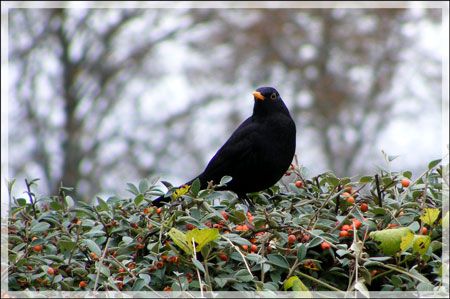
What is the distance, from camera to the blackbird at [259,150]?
4.06 m

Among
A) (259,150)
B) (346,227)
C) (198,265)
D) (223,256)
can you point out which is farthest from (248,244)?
(259,150)

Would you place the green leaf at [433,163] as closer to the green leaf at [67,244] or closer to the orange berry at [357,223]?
the orange berry at [357,223]

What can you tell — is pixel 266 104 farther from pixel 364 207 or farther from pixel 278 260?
pixel 278 260

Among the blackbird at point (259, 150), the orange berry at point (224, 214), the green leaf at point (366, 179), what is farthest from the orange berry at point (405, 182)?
the blackbird at point (259, 150)

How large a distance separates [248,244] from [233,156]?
189cm

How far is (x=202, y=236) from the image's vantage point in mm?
2271

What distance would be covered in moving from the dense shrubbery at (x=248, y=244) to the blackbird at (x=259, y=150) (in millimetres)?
1252

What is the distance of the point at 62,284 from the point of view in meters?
2.38

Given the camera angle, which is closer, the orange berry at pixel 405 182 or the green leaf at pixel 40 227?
the green leaf at pixel 40 227

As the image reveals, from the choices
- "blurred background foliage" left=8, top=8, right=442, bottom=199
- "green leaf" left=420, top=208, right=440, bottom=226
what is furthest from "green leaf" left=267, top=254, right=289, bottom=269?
"blurred background foliage" left=8, top=8, right=442, bottom=199

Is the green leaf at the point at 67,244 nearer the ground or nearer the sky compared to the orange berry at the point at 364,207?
nearer the ground

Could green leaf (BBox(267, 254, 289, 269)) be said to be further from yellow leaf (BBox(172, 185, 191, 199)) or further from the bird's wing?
the bird's wing

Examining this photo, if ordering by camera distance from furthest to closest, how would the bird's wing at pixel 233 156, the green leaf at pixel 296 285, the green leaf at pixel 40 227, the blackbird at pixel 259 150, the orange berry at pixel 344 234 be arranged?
the bird's wing at pixel 233 156 < the blackbird at pixel 259 150 < the green leaf at pixel 40 227 < the orange berry at pixel 344 234 < the green leaf at pixel 296 285

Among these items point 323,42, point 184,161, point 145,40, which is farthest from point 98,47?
point 323,42
